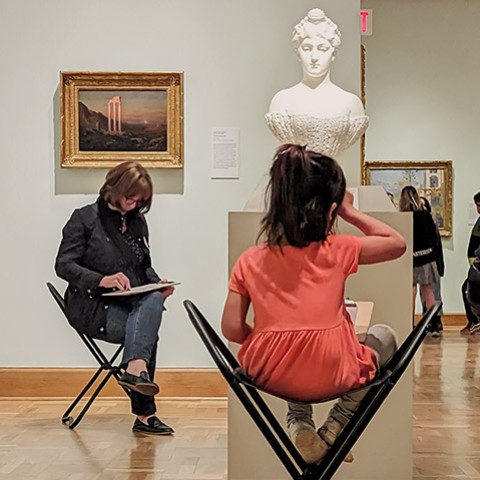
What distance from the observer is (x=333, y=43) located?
4250 mm

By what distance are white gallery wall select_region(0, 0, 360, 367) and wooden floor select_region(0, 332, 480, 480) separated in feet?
1.73

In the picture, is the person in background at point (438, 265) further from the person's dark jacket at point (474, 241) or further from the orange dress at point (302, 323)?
the orange dress at point (302, 323)

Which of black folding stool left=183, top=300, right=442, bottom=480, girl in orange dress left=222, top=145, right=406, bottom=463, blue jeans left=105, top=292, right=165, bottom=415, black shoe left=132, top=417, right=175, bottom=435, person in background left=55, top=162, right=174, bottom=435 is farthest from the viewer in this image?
black shoe left=132, top=417, right=175, bottom=435

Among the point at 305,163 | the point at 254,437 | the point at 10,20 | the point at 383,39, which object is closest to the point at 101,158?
the point at 10,20

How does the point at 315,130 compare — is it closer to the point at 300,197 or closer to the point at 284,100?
the point at 284,100

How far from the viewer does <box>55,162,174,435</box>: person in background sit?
4.79 m

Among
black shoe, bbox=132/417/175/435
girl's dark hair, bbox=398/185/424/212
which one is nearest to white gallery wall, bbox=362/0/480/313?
girl's dark hair, bbox=398/185/424/212

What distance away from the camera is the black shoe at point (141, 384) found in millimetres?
4383

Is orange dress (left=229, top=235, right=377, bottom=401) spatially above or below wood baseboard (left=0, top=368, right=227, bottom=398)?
above

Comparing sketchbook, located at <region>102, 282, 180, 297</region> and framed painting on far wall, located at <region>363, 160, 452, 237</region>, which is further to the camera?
framed painting on far wall, located at <region>363, 160, 452, 237</region>

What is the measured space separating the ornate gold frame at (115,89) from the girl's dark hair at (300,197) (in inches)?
130

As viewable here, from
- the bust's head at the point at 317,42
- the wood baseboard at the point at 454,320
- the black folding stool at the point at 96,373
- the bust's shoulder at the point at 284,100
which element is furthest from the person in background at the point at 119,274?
the wood baseboard at the point at 454,320

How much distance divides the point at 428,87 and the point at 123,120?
686 centimetres

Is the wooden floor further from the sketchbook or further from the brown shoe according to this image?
the brown shoe
